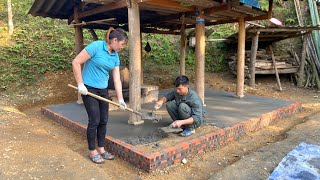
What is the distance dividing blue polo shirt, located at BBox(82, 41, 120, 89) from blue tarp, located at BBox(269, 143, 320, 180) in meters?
2.28

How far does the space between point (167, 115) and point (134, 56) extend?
1363 mm

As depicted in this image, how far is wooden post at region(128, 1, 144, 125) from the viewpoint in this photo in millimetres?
4305

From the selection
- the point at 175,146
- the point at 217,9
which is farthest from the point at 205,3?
the point at 175,146

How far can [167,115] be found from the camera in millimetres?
5027

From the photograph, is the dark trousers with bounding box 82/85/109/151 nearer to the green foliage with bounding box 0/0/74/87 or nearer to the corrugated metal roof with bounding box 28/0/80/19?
the corrugated metal roof with bounding box 28/0/80/19

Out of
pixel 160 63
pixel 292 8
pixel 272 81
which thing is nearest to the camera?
pixel 272 81

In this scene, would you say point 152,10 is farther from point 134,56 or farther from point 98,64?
point 98,64

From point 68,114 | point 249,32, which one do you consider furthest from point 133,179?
point 249,32

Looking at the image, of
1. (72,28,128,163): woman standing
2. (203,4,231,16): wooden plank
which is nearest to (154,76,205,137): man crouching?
(72,28,128,163): woman standing

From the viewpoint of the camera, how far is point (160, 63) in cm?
1118

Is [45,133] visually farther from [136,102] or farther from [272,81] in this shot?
[272,81]

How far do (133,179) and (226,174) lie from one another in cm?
111

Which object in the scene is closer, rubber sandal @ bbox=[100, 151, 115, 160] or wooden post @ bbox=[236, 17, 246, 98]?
rubber sandal @ bbox=[100, 151, 115, 160]

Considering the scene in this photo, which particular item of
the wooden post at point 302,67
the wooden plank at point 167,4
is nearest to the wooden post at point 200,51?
the wooden plank at point 167,4
